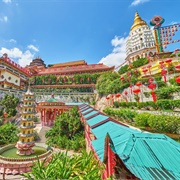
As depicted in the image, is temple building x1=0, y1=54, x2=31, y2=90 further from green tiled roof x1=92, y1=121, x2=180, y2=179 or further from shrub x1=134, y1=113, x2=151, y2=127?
green tiled roof x1=92, y1=121, x2=180, y2=179

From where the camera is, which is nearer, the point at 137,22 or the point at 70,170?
the point at 70,170

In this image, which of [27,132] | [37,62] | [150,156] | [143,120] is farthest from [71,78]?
[150,156]

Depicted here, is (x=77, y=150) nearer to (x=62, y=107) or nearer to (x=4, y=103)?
(x=62, y=107)

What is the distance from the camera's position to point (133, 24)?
5553 centimetres

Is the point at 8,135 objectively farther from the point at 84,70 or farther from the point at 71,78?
the point at 84,70

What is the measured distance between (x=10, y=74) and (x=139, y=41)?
41516mm

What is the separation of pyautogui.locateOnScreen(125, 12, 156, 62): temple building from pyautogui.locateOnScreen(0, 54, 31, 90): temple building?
118ft

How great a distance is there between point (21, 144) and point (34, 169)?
6734 millimetres

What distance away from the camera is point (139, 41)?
50531 mm

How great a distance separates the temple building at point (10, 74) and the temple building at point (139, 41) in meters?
36.1

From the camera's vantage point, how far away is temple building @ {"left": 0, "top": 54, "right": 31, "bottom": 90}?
36.3m

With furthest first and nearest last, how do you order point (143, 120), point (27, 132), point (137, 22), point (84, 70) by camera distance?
point (137, 22) < point (84, 70) < point (27, 132) < point (143, 120)

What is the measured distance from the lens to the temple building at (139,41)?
1904 inches

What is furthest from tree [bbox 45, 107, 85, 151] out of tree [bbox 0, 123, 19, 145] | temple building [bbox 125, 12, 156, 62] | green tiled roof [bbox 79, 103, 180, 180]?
temple building [bbox 125, 12, 156, 62]
